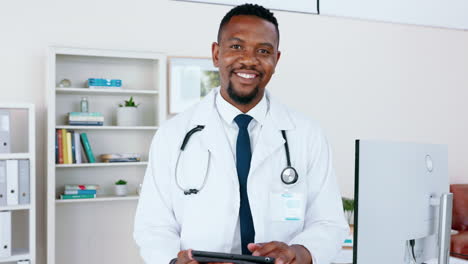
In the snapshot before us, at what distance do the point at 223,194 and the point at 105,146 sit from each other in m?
2.40

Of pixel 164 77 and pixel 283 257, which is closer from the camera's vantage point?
pixel 283 257

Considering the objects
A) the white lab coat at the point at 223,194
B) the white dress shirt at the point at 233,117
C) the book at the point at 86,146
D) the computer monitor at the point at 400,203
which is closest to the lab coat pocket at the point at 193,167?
the white lab coat at the point at 223,194

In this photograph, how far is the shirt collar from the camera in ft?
5.31

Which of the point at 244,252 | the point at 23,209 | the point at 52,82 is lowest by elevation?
the point at 23,209

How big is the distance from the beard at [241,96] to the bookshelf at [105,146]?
2093 mm

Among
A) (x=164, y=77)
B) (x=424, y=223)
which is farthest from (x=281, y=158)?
(x=164, y=77)

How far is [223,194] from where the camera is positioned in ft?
5.01

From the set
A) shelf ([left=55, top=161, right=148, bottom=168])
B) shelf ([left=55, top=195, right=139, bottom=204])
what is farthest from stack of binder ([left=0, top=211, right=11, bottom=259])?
shelf ([left=55, top=161, right=148, bottom=168])

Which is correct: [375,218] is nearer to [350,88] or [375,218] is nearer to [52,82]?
[52,82]

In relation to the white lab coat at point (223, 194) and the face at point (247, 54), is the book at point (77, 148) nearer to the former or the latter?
the white lab coat at point (223, 194)

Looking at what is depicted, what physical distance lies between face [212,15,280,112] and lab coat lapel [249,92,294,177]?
0.39ft

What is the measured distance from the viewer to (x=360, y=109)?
4.49m

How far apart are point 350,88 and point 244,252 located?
3.20m

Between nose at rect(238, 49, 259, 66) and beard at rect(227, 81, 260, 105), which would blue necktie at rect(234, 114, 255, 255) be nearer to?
beard at rect(227, 81, 260, 105)
